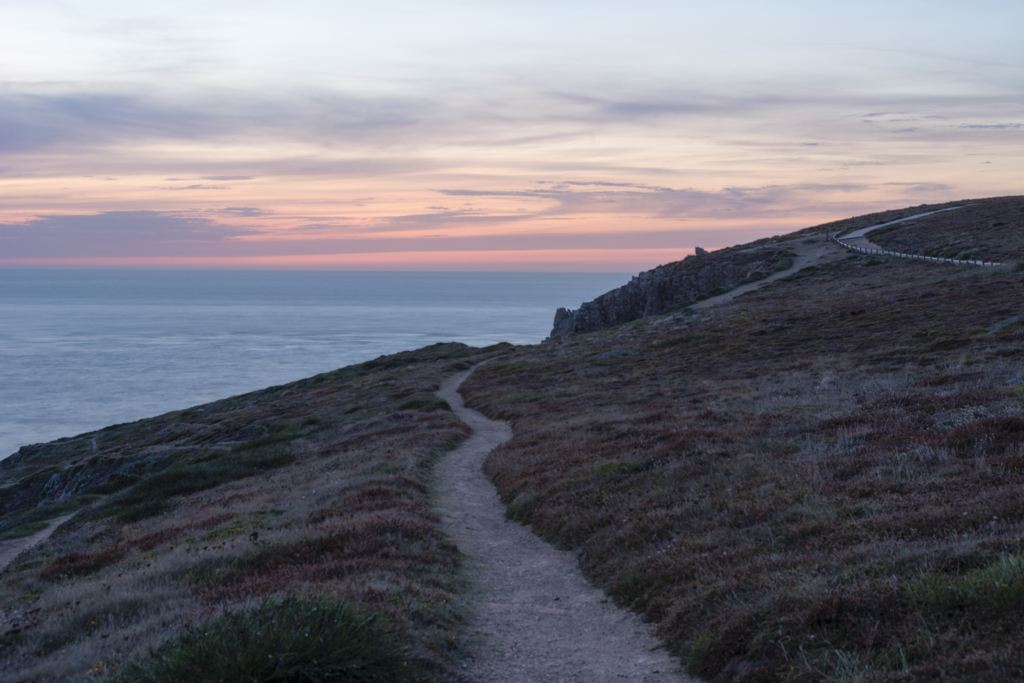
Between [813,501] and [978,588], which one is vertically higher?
[978,588]

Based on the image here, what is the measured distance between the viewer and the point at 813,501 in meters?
10.6

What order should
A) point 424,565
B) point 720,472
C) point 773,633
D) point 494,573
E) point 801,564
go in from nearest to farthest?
point 773,633
point 801,564
point 424,565
point 494,573
point 720,472

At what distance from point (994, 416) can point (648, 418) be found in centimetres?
1039

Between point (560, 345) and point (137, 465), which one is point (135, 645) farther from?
point (560, 345)

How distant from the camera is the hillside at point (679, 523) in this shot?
667 centimetres

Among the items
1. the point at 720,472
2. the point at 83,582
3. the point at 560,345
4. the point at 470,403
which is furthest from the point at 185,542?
the point at 560,345

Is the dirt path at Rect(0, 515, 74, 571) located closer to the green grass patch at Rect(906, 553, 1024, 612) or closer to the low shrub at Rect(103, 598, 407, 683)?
the low shrub at Rect(103, 598, 407, 683)

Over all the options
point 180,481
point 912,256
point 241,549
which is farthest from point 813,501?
point 912,256

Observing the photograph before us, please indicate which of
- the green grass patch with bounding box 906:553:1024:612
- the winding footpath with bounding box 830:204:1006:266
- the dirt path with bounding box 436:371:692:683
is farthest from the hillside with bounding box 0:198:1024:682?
the winding footpath with bounding box 830:204:1006:266

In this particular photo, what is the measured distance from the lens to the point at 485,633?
9039 mm

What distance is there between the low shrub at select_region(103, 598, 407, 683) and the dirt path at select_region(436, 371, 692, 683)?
5.20ft

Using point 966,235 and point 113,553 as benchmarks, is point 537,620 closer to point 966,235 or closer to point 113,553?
point 113,553

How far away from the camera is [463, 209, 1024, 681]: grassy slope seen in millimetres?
6199

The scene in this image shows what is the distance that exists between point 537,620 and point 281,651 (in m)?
4.57
